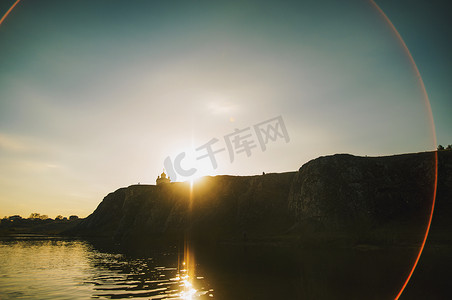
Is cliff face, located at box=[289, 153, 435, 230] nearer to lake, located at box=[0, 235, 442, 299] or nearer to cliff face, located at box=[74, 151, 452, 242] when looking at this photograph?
cliff face, located at box=[74, 151, 452, 242]

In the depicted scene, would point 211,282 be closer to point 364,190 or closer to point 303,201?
point 303,201

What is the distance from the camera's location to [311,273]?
2636 centimetres

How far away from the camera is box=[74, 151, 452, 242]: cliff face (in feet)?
211

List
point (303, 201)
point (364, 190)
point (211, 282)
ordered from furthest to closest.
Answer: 1. point (303, 201)
2. point (364, 190)
3. point (211, 282)

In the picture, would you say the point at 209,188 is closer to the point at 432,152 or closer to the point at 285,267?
the point at 432,152

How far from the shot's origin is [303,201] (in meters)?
74.0

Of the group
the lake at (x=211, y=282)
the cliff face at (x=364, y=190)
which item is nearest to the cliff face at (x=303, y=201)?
the cliff face at (x=364, y=190)

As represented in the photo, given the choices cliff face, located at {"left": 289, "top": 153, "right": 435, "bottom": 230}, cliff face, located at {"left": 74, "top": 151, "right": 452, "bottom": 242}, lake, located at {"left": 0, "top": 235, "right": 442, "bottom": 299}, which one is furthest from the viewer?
cliff face, located at {"left": 74, "top": 151, "right": 452, "bottom": 242}

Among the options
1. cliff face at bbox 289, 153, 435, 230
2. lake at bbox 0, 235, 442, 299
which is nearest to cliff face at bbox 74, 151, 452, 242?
cliff face at bbox 289, 153, 435, 230

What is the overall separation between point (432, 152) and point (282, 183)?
40.1 meters

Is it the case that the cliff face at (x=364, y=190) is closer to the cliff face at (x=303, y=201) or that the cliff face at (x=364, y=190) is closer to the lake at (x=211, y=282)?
the cliff face at (x=303, y=201)

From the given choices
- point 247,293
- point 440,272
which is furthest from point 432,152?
point 247,293

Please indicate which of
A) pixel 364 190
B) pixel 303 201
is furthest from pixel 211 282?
pixel 364 190

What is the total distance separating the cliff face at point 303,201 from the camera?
64.3 meters
